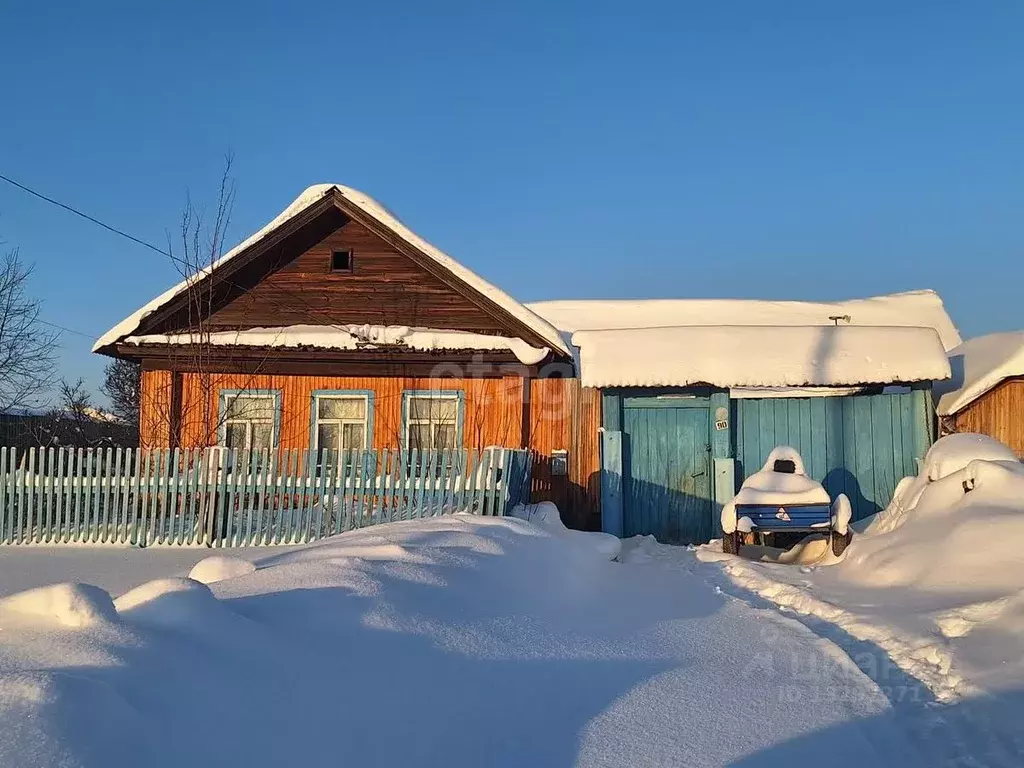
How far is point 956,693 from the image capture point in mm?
3852

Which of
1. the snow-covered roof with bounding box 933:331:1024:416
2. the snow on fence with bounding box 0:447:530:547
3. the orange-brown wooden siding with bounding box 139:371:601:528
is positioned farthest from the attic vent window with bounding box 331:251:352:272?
the snow-covered roof with bounding box 933:331:1024:416

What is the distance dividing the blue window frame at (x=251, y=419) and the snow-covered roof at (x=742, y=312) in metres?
7.05

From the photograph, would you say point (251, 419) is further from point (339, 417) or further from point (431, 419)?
point (431, 419)

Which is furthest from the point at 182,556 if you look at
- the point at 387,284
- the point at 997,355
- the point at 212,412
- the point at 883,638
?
the point at 997,355

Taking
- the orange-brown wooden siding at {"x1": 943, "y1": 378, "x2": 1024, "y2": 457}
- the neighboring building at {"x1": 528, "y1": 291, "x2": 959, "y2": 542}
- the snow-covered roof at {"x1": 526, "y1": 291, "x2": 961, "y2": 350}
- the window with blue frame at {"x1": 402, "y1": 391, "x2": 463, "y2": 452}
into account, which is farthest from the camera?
the snow-covered roof at {"x1": 526, "y1": 291, "x2": 961, "y2": 350}

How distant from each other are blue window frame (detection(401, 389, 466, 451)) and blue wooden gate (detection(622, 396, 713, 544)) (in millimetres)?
2698

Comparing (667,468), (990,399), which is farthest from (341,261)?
(990,399)

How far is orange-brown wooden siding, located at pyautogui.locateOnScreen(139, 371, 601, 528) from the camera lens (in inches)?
464

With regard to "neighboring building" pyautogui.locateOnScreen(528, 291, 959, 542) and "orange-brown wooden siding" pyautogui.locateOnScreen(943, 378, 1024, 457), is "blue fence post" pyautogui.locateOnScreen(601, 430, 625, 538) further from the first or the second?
"orange-brown wooden siding" pyautogui.locateOnScreen(943, 378, 1024, 457)

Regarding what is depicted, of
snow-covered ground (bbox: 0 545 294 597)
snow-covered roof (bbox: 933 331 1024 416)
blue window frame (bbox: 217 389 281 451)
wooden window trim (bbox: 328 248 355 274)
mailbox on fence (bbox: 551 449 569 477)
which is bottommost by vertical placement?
snow-covered ground (bbox: 0 545 294 597)

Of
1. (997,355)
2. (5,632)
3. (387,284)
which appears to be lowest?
(5,632)

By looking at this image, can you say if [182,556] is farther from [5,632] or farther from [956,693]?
[956,693]

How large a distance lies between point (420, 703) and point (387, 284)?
9.84 meters

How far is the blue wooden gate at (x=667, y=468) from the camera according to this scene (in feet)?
35.7
